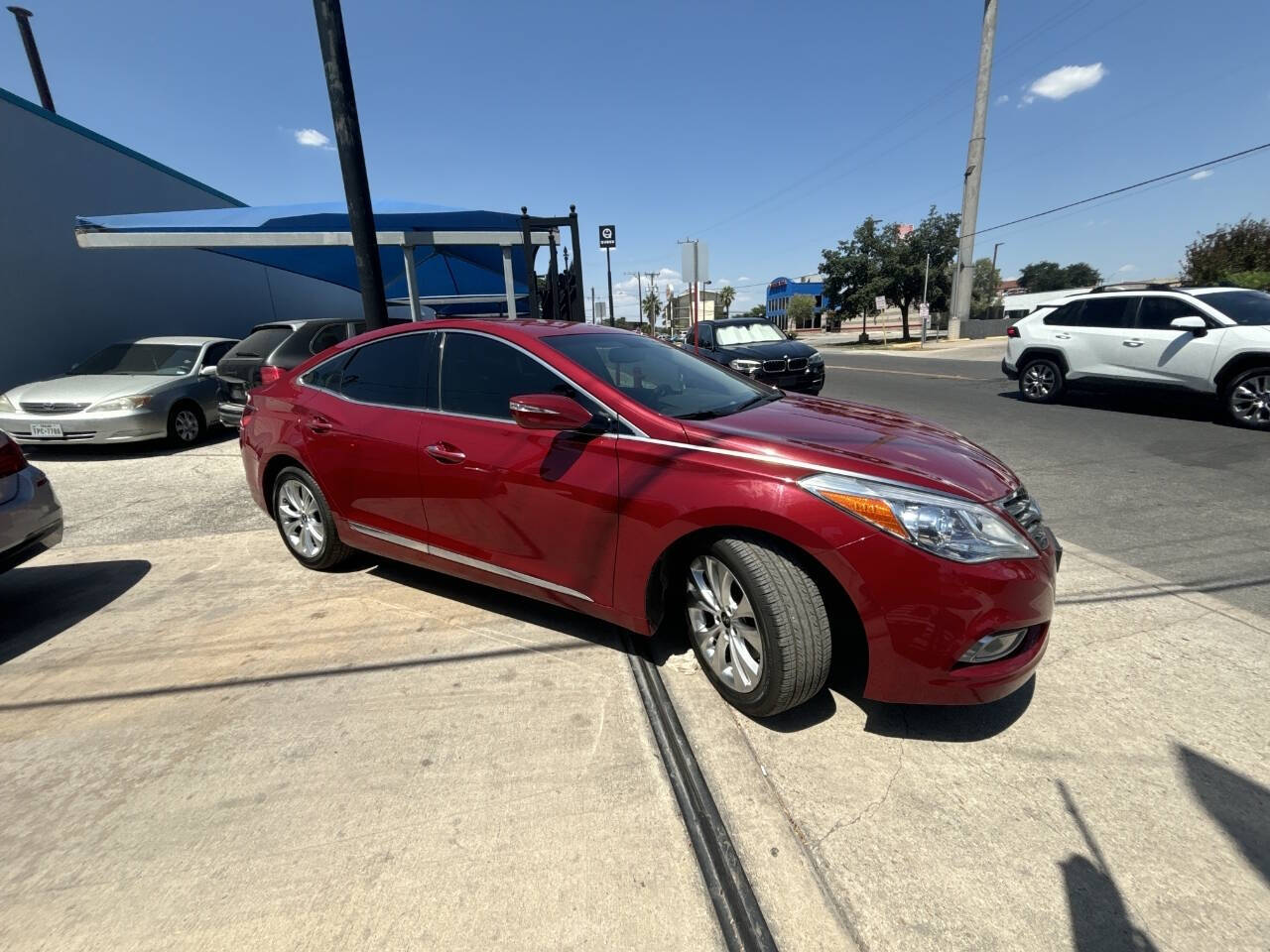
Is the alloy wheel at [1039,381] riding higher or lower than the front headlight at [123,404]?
lower

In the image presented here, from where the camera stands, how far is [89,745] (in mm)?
2381

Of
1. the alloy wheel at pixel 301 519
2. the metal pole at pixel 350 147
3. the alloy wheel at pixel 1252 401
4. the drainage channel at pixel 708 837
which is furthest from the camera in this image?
the alloy wheel at pixel 1252 401

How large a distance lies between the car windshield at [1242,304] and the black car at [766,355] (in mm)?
4948

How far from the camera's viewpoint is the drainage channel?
1.60 metres

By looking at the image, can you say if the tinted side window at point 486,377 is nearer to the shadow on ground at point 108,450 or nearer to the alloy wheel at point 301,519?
the alloy wheel at point 301,519

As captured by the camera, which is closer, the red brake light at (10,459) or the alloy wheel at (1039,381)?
the red brake light at (10,459)

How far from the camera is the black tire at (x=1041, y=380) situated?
942 centimetres

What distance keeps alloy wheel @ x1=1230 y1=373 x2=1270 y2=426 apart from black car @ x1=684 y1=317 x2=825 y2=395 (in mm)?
5175

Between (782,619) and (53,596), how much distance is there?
4530 mm

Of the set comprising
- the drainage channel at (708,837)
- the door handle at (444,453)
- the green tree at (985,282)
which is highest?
the green tree at (985,282)

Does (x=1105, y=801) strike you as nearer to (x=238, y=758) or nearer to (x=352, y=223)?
(x=238, y=758)

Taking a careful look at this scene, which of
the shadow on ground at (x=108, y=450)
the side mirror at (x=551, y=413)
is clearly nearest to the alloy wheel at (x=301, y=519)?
the side mirror at (x=551, y=413)

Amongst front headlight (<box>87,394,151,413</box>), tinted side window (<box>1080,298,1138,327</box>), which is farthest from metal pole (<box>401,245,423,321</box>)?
tinted side window (<box>1080,298,1138,327</box>)

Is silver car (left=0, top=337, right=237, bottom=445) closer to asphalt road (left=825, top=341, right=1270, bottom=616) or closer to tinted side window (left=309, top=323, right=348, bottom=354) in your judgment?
tinted side window (left=309, top=323, right=348, bottom=354)
